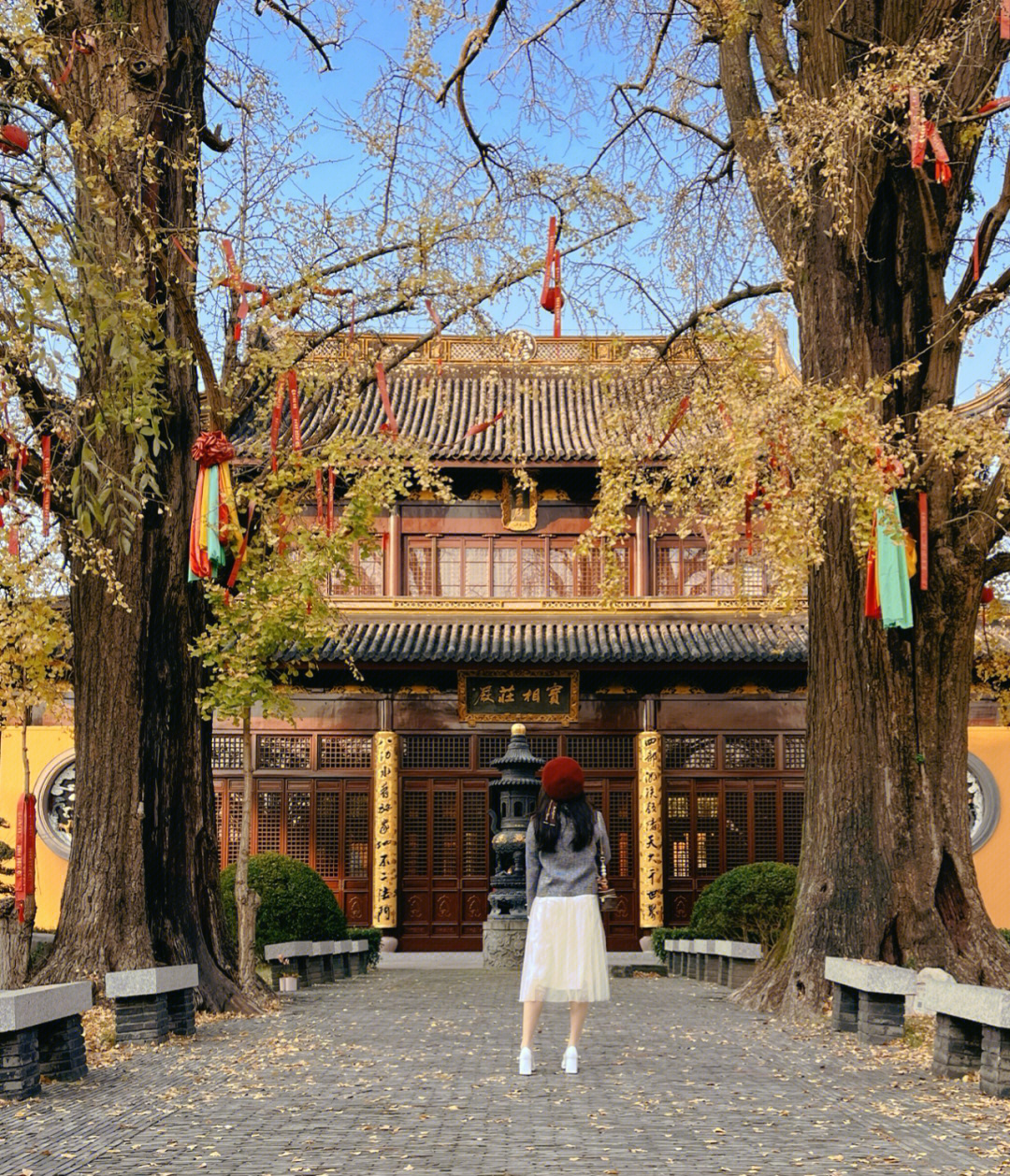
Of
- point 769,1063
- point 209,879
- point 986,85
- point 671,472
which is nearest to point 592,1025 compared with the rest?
point 769,1063

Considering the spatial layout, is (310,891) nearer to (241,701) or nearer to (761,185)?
(241,701)

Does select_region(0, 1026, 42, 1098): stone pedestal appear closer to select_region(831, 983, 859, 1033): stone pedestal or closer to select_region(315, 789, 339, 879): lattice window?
select_region(831, 983, 859, 1033): stone pedestal

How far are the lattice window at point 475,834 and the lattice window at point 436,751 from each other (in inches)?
23.9

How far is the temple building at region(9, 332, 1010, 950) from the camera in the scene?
21.3 m

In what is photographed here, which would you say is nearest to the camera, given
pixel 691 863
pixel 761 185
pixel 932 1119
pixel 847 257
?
pixel 932 1119

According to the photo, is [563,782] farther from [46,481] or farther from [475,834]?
[475,834]

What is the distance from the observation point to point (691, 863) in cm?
2145

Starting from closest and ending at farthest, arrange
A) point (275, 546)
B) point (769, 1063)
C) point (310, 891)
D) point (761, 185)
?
point (769, 1063), point (761, 185), point (275, 546), point (310, 891)

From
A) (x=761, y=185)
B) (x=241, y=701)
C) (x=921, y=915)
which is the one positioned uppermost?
(x=761, y=185)

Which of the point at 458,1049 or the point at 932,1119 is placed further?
the point at 458,1049

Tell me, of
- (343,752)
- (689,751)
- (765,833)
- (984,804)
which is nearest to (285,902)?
(343,752)

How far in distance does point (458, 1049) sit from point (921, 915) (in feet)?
10.9

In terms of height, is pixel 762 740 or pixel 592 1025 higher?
pixel 762 740

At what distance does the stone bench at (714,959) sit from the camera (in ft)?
43.1
